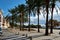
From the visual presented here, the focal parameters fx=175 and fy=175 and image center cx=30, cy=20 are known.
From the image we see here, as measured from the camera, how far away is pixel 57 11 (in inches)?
1631

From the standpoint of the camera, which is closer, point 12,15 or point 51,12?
point 51,12

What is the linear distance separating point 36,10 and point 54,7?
A: 10706 mm

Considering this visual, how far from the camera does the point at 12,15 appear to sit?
93250 mm

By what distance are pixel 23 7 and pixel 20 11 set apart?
3057mm

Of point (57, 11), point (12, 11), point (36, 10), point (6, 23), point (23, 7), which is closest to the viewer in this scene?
point (57, 11)

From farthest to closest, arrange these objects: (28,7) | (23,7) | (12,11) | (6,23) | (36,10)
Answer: (6,23) → (12,11) → (23,7) → (28,7) → (36,10)

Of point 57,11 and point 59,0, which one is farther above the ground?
point 59,0

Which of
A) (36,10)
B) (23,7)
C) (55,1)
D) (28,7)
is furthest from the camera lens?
(23,7)

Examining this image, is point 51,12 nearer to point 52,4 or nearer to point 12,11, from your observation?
point 52,4

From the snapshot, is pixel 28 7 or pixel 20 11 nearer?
pixel 28 7

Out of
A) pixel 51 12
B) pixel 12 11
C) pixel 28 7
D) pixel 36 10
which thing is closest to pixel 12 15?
pixel 12 11

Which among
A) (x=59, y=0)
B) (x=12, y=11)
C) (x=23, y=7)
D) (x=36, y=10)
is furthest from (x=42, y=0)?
(x=12, y=11)

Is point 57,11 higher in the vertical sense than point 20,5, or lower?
lower

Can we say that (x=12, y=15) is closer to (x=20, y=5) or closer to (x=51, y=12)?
(x=20, y=5)
